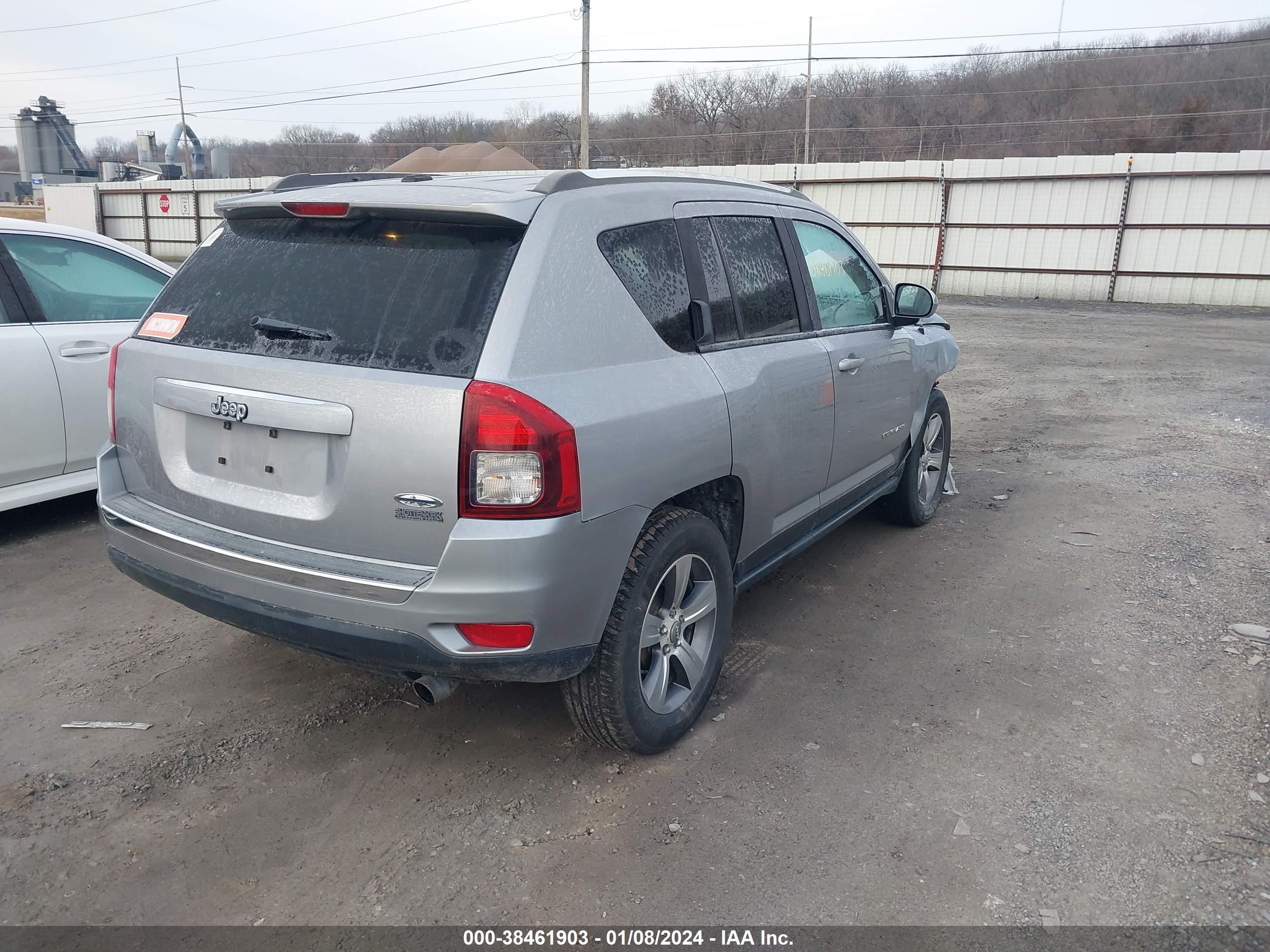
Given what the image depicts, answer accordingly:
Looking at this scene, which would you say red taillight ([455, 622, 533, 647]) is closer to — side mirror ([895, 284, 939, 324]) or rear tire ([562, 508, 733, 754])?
rear tire ([562, 508, 733, 754])

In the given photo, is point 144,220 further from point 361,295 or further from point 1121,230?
point 361,295

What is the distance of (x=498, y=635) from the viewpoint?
255cm

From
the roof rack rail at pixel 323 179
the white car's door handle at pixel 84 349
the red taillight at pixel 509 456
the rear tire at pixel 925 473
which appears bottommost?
the rear tire at pixel 925 473

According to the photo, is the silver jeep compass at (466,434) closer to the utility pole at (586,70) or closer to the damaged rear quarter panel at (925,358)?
the damaged rear quarter panel at (925,358)

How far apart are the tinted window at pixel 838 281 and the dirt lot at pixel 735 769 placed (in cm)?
135

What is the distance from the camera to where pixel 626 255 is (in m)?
3.01

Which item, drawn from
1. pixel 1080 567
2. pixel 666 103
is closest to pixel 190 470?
pixel 1080 567

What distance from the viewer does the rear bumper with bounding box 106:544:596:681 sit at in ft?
8.38

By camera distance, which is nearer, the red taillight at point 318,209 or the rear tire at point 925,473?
the red taillight at point 318,209

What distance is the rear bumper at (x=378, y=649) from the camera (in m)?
2.55

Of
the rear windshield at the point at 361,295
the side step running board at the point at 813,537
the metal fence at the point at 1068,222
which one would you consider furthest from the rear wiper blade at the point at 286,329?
the metal fence at the point at 1068,222

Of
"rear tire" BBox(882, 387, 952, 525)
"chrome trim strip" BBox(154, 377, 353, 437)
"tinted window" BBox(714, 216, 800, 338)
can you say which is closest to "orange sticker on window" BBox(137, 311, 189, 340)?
"chrome trim strip" BBox(154, 377, 353, 437)

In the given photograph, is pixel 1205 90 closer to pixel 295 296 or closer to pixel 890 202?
pixel 890 202

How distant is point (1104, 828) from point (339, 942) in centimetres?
220
